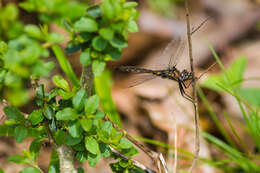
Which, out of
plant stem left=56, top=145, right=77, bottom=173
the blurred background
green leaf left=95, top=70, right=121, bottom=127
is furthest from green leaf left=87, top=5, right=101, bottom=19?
the blurred background

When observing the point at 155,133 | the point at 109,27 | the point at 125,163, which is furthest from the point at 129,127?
the point at 109,27

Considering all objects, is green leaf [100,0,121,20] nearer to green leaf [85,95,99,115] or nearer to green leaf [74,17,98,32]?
green leaf [74,17,98,32]

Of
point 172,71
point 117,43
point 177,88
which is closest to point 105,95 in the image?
point 172,71

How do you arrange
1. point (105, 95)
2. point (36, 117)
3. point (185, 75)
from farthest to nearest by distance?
point (105, 95)
point (185, 75)
point (36, 117)

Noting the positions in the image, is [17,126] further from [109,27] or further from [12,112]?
[109,27]

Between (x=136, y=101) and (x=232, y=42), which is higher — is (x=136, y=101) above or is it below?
below

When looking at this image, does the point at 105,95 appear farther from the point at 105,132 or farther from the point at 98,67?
the point at 98,67

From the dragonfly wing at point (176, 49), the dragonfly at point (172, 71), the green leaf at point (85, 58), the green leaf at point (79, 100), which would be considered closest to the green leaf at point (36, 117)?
the green leaf at point (79, 100)
